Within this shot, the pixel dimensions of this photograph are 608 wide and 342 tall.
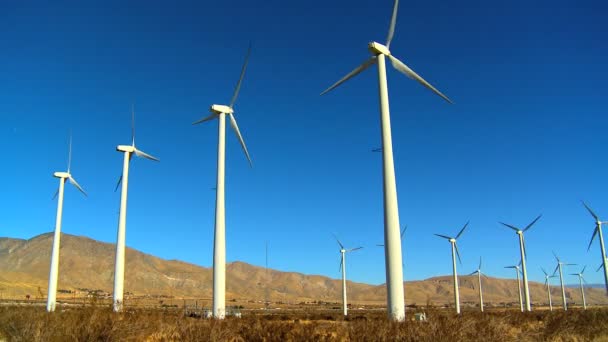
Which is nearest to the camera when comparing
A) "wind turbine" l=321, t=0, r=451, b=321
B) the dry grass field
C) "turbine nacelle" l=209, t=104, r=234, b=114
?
the dry grass field

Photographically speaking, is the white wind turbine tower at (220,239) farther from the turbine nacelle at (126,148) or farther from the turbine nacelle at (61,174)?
the turbine nacelle at (61,174)

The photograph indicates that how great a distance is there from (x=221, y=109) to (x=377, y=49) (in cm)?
1275

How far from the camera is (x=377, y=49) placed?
29.4 metres

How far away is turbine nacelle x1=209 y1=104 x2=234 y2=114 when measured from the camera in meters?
37.1

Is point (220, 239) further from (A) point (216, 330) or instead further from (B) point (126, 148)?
(B) point (126, 148)

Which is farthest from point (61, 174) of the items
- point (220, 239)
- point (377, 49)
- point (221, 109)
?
point (377, 49)

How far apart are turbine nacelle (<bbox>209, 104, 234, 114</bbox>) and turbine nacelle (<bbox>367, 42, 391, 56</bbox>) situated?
39.4 feet

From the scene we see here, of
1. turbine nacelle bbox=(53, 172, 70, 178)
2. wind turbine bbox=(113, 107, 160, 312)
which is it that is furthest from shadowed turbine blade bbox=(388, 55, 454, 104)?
turbine nacelle bbox=(53, 172, 70, 178)

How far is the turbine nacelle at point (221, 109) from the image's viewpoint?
122ft

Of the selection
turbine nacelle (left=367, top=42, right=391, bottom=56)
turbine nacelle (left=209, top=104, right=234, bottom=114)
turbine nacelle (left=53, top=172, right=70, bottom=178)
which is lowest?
turbine nacelle (left=53, top=172, right=70, bottom=178)

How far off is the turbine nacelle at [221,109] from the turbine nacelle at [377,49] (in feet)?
39.4

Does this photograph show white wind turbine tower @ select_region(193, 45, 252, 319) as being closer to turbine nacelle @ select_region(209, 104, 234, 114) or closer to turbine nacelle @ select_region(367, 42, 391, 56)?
turbine nacelle @ select_region(209, 104, 234, 114)

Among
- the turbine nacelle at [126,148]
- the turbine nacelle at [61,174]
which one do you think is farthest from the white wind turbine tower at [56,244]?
the turbine nacelle at [126,148]

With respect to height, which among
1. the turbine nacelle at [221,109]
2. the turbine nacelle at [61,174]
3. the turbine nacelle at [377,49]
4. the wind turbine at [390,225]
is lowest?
the wind turbine at [390,225]
